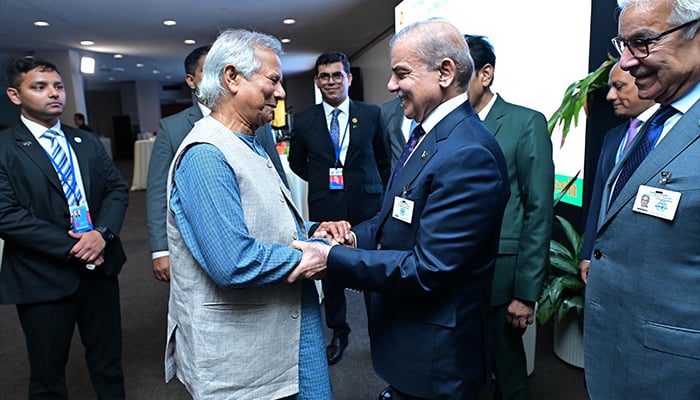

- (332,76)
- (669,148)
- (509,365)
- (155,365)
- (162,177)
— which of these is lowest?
(155,365)

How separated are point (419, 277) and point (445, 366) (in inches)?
10.1

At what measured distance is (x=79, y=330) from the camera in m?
2.10

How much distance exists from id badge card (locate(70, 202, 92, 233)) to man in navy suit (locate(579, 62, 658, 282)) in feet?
7.13

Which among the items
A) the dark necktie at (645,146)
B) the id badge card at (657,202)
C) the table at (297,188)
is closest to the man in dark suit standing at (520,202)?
the dark necktie at (645,146)

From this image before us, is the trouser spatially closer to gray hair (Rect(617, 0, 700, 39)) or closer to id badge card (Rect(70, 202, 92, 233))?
gray hair (Rect(617, 0, 700, 39))

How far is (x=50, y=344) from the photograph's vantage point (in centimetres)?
195

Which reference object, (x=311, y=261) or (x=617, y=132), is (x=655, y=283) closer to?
(x=311, y=261)

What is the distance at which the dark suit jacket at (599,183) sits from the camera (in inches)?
78.7

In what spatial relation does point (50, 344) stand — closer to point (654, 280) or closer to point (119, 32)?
point (654, 280)

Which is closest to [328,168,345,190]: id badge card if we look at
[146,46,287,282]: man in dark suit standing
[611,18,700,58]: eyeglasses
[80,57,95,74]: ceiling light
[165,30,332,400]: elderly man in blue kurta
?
[146,46,287,282]: man in dark suit standing

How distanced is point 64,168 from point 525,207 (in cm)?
190

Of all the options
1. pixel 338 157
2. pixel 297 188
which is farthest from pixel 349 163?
pixel 297 188

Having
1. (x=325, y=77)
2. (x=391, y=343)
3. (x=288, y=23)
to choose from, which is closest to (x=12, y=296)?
(x=391, y=343)

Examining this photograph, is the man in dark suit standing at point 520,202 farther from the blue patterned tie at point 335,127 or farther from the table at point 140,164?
the table at point 140,164
